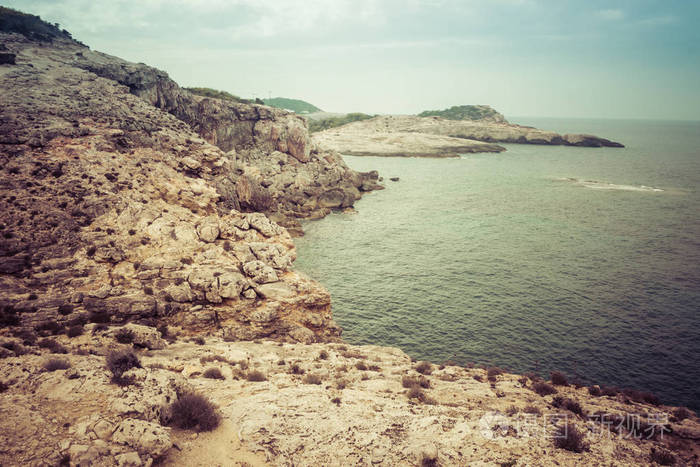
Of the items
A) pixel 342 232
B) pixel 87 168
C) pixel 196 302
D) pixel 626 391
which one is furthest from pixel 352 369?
pixel 342 232

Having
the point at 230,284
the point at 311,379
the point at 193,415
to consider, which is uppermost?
the point at 193,415

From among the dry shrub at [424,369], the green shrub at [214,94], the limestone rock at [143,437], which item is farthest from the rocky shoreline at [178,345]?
the green shrub at [214,94]

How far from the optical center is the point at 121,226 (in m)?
28.8

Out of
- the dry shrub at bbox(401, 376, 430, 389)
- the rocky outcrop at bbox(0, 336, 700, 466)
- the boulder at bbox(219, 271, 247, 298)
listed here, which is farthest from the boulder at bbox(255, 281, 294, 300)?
the dry shrub at bbox(401, 376, 430, 389)

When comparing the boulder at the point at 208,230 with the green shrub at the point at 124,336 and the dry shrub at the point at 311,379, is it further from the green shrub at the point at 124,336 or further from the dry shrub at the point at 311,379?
the dry shrub at the point at 311,379

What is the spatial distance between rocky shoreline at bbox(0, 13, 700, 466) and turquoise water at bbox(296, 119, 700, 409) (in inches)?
255

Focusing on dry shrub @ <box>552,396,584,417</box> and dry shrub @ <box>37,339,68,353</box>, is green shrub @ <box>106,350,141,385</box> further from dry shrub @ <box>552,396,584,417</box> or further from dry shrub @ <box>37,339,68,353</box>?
dry shrub @ <box>552,396,584,417</box>

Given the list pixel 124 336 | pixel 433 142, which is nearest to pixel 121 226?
pixel 124 336

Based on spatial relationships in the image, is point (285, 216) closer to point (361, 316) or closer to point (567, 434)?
point (361, 316)

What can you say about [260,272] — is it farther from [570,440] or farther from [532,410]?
[570,440]

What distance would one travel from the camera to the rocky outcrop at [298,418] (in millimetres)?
10938

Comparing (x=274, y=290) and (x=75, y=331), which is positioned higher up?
(x=75, y=331)

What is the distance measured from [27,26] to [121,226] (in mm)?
54269

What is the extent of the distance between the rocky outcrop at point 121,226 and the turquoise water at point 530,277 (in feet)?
33.7
